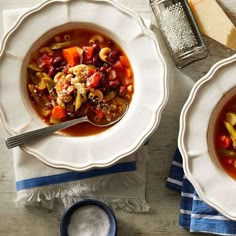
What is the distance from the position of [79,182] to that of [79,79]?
42cm

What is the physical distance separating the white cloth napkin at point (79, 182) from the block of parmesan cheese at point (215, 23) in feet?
0.72

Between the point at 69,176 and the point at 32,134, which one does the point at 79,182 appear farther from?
the point at 32,134

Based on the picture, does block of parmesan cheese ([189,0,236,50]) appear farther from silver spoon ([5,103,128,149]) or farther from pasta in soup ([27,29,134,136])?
silver spoon ([5,103,128,149])

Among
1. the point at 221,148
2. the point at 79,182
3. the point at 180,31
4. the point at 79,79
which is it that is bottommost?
the point at 79,182

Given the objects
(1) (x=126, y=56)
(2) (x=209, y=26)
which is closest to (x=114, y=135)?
(1) (x=126, y=56)

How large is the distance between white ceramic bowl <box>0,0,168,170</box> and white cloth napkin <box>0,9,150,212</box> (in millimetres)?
167

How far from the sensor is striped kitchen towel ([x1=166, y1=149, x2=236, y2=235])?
222cm

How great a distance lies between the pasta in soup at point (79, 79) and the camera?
2168 millimetres

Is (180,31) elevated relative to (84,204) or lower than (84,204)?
elevated

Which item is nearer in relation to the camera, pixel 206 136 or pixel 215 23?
pixel 206 136

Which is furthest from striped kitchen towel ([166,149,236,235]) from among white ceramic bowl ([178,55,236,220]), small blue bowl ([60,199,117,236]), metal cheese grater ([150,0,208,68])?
metal cheese grater ([150,0,208,68])

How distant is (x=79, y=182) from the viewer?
2279 millimetres

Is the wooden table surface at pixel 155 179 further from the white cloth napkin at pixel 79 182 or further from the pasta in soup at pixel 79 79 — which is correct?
the pasta in soup at pixel 79 79

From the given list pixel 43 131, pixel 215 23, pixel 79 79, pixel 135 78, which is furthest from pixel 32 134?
pixel 215 23
